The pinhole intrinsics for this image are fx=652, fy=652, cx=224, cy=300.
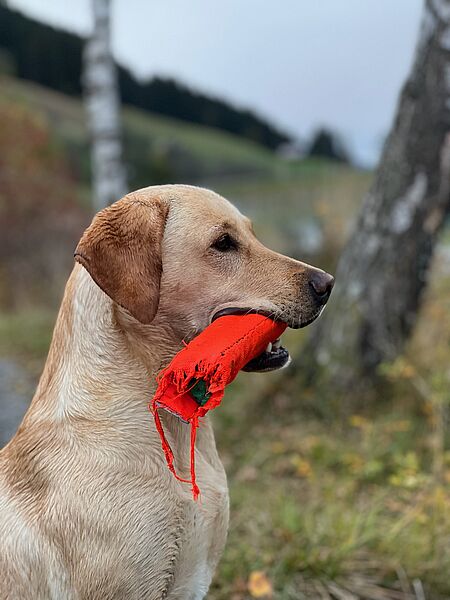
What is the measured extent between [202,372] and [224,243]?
0.44m

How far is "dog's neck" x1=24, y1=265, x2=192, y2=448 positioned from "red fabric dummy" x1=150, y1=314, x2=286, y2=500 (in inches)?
4.0

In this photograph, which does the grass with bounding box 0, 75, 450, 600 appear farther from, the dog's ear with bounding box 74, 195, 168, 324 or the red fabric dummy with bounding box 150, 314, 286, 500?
the dog's ear with bounding box 74, 195, 168, 324

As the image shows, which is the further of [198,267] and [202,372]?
[198,267]

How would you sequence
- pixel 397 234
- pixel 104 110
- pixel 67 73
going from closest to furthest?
pixel 397 234 < pixel 104 110 < pixel 67 73

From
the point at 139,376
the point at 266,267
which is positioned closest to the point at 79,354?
the point at 139,376

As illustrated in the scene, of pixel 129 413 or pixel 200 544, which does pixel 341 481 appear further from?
pixel 129 413

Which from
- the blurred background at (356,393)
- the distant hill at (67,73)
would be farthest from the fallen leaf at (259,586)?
the distant hill at (67,73)

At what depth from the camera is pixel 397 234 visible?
Answer: 4711 mm

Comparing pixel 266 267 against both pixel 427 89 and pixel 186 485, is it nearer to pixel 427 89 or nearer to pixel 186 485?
pixel 186 485

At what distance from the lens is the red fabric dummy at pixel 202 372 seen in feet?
5.77

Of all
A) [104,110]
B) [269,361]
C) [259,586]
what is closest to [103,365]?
[269,361]

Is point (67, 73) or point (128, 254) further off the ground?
point (128, 254)

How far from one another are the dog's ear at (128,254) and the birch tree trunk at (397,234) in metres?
3.14

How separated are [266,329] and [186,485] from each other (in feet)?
1.68
